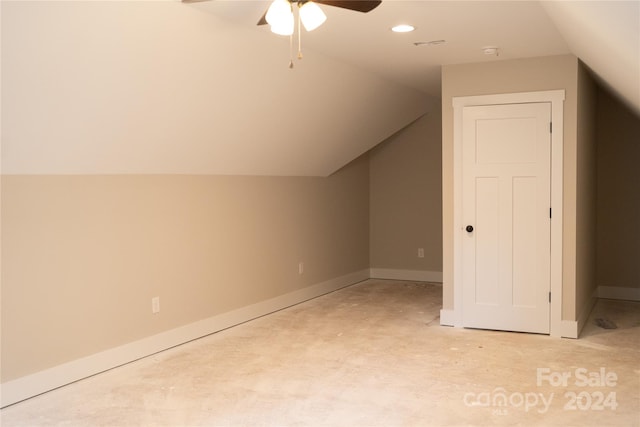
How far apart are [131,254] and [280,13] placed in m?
2.21

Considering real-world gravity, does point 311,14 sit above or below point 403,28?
below

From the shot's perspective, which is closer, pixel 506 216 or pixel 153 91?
pixel 153 91

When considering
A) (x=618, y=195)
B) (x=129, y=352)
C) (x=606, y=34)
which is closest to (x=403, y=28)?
(x=606, y=34)

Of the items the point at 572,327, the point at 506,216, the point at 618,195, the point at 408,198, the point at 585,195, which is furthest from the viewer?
the point at 408,198

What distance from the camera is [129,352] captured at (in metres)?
4.29

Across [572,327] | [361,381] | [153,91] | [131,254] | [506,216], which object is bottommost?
[361,381]

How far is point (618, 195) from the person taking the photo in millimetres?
6504

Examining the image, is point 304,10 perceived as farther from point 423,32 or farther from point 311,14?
point 423,32

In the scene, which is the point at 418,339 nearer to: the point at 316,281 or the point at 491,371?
the point at 491,371

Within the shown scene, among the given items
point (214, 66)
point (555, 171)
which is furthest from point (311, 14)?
point (555, 171)

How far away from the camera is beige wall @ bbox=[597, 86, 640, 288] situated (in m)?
6.41

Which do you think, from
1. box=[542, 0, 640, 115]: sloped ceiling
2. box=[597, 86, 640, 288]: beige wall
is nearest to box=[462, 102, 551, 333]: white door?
box=[542, 0, 640, 115]: sloped ceiling

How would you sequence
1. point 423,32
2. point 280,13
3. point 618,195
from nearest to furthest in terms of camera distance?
1. point 280,13
2. point 423,32
3. point 618,195

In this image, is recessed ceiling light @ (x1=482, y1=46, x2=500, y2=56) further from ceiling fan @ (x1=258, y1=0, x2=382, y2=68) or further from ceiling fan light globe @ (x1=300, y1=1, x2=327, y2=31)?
ceiling fan light globe @ (x1=300, y1=1, x2=327, y2=31)
